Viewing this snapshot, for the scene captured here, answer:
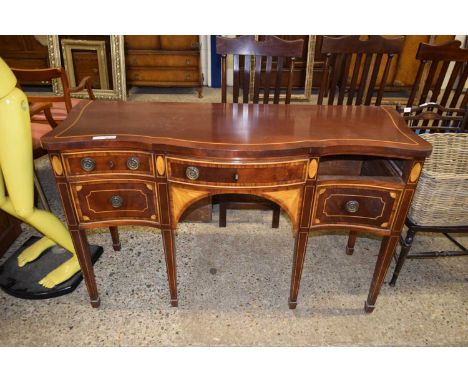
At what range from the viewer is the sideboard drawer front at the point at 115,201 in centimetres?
157

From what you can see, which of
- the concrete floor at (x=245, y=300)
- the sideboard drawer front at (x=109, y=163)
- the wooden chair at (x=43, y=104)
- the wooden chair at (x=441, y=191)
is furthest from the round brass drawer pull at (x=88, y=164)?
the wooden chair at (x=441, y=191)

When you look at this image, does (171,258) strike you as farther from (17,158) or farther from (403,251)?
(403,251)

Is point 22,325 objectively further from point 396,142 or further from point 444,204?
point 444,204

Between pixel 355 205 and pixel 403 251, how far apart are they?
67cm

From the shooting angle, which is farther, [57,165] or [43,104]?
[43,104]

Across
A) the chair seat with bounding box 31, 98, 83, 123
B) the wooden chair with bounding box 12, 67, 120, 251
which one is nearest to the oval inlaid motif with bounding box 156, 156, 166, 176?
the wooden chair with bounding box 12, 67, 120, 251

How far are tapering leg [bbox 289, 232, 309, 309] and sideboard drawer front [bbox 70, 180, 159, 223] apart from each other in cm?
65

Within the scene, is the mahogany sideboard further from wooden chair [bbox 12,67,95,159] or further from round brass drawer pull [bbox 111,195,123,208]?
wooden chair [bbox 12,67,95,159]

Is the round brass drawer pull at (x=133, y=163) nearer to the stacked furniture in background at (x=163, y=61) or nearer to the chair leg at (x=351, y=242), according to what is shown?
the chair leg at (x=351, y=242)

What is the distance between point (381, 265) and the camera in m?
1.82

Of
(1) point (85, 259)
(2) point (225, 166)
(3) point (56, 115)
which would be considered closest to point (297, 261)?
(2) point (225, 166)

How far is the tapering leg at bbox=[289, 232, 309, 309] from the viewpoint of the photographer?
1714 mm

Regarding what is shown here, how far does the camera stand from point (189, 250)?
2.43 meters

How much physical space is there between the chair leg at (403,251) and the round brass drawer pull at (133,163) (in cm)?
142
